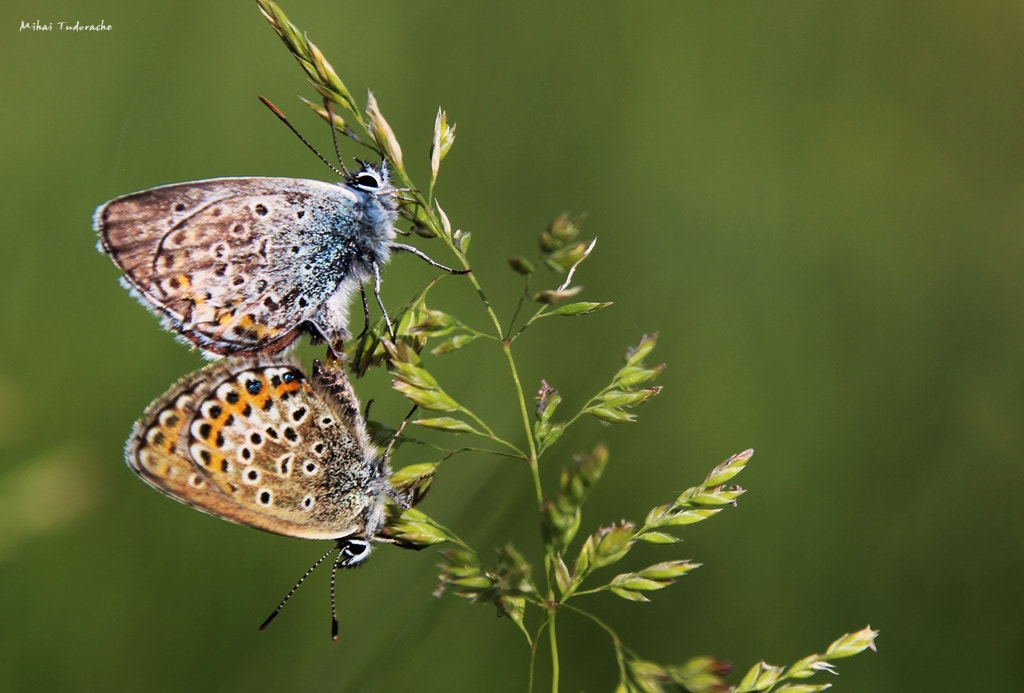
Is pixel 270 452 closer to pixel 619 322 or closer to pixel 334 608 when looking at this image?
pixel 334 608

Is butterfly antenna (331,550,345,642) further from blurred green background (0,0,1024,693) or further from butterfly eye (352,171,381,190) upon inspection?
butterfly eye (352,171,381,190)

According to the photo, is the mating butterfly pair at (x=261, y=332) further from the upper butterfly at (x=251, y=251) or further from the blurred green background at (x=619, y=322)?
the blurred green background at (x=619, y=322)

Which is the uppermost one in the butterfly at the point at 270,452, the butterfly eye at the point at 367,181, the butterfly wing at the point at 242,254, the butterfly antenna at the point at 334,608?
the butterfly eye at the point at 367,181

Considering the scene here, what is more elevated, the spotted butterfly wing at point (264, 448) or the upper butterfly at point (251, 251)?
the upper butterfly at point (251, 251)

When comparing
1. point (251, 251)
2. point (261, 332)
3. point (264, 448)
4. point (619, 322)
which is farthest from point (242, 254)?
point (619, 322)

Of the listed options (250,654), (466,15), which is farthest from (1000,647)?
(466,15)

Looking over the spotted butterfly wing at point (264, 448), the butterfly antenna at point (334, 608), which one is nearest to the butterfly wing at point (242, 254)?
the spotted butterfly wing at point (264, 448)
